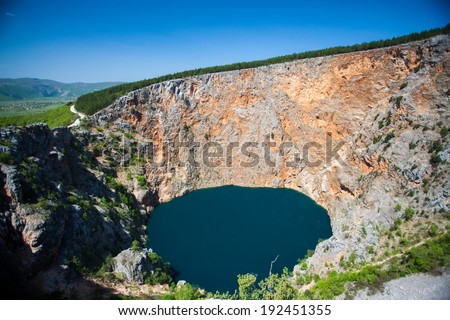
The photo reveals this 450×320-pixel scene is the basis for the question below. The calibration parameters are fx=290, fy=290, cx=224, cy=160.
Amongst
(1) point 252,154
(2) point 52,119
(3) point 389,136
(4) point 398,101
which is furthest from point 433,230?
(2) point 52,119

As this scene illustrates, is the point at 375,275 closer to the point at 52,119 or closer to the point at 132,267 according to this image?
the point at 132,267

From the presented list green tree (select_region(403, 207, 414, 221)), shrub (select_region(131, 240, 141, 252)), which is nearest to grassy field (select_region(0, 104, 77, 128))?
shrub (select_region(131, 240, 141, 252))

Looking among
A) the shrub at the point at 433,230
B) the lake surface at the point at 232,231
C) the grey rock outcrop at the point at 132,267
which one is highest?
the shrub at the point at 433,230

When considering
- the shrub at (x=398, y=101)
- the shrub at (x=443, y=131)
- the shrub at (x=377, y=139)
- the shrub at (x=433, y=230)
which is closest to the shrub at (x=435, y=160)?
the shrub at (x=443, y=131)

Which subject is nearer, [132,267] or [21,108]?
[132,267]

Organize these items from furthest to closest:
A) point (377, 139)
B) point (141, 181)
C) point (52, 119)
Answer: point (52, 119)
point (141, 181)
point (377, 139)

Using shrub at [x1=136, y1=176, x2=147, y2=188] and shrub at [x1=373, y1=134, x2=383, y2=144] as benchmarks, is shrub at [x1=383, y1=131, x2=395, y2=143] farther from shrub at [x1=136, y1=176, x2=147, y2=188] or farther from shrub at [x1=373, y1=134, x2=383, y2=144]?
shrub at [x1=136, y1=176, x2=147, y2=188]

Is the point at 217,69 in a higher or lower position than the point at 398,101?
higher

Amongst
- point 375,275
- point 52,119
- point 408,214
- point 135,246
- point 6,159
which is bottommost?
point 135,246

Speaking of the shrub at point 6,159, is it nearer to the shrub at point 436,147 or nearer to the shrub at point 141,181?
the shrub at point 141,181
